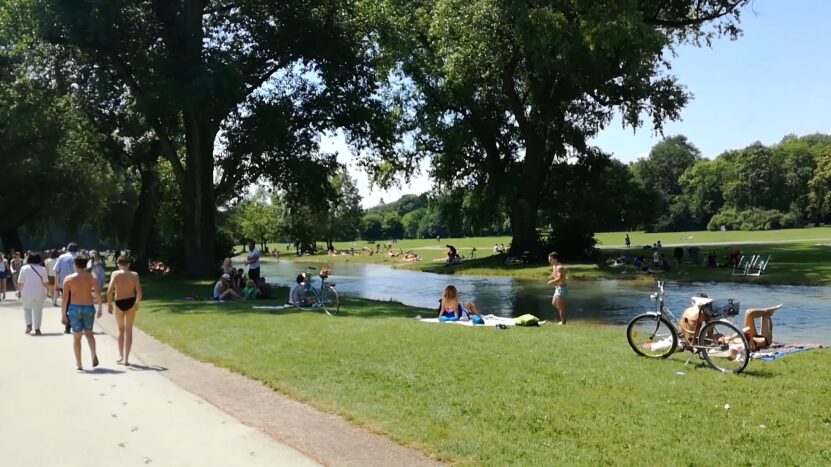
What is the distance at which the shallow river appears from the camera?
19.0 metres

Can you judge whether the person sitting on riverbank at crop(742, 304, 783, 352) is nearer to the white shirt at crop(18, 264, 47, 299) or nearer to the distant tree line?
the white shirt at crop(18, 264, 47, 299)

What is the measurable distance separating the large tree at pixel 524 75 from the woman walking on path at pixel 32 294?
72.6 ft

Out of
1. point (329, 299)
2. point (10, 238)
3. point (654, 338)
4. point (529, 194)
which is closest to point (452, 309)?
point (329, 299)

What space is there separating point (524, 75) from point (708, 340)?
108ft

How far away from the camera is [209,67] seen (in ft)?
93.7

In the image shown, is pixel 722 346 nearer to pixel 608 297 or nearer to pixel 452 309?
pixel 452 309

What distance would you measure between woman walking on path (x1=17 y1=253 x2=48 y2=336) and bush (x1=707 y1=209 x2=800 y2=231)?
3821 inches

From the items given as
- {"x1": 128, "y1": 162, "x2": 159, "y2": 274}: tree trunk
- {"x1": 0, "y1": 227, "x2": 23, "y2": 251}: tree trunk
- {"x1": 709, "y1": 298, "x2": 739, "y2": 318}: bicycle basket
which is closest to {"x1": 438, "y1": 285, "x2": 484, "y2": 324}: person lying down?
{"x1": 709, "y1": 298, "x2": 739, "y2": 318}: bicycle basket

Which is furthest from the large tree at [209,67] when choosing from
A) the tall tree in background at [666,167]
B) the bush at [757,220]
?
the tall tree in background at [666,167]

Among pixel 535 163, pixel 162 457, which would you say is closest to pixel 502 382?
pixel 162 457

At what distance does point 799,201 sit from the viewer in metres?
106

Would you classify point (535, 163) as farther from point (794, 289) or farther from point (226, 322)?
point (226, 322)

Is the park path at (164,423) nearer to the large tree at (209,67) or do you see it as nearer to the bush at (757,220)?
the large tree at (209,67)

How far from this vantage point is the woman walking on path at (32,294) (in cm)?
1606
